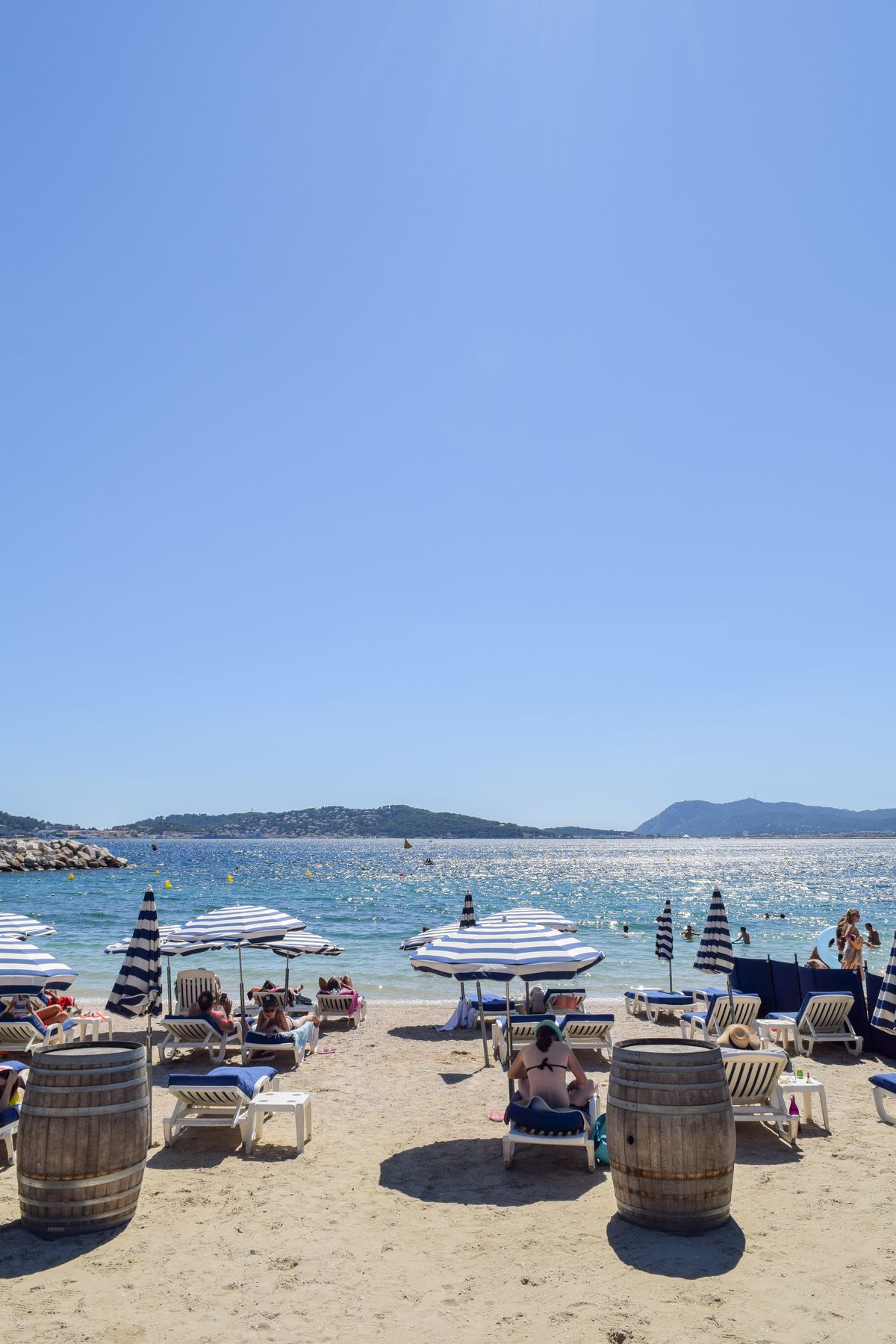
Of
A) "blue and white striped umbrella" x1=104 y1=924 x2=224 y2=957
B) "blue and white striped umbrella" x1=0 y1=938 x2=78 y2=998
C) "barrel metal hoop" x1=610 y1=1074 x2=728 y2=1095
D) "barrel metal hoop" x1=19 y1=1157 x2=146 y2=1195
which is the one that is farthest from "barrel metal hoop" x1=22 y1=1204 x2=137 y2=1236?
"blue and white striped umbrella" x1=0 y1=938 x2=78 y2=998

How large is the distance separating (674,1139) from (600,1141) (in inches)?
79.0

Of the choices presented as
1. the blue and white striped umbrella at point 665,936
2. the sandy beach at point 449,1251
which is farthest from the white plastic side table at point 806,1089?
the blue and white striped umbrella at point 665,936

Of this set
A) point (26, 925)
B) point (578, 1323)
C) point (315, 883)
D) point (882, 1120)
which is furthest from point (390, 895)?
point (578, 1323)

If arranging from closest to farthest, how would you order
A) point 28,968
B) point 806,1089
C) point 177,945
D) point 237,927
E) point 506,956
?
point 806,1089, point 506,956, point 28,968, point 177,945, point 237,927

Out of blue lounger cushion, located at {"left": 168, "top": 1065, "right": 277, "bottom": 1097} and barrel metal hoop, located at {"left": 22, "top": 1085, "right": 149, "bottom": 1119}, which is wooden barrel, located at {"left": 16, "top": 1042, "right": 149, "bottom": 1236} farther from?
blue lounger cushion, located at {"left": 168, "top": 1065, "right": 277, "bottom": 1097}

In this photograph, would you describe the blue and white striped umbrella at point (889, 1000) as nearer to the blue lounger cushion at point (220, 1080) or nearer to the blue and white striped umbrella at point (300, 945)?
the blue and white striped umbrella at point (300, 945)

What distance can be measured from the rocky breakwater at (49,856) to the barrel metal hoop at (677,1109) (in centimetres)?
8196

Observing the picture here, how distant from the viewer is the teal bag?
22.8 feet

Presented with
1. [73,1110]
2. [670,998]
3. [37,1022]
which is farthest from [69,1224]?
[670,998]

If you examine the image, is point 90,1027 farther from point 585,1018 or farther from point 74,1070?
point 74,1070

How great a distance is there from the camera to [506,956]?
27.6ft

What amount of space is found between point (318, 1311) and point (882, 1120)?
19.7 feet

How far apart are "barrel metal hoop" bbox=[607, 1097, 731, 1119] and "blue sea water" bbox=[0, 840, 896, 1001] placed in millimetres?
14449

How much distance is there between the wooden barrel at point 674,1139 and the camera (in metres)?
5.32
